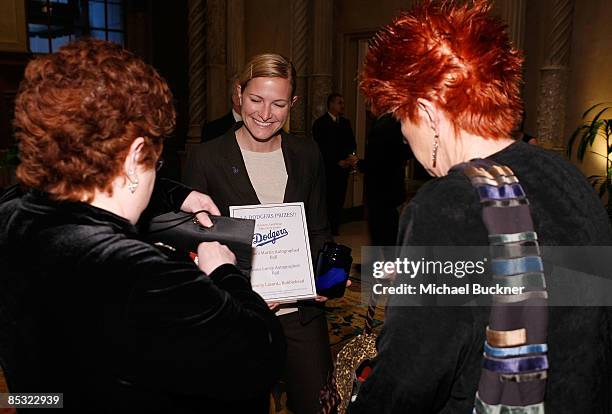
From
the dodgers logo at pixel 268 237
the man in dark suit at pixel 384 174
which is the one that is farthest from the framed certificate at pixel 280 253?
the man in dark suit at pixel 384 174

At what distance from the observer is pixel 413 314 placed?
3.52ft

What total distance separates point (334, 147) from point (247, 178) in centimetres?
507

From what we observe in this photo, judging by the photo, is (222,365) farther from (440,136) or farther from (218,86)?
(218,86)

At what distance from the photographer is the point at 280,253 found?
79.7 inches

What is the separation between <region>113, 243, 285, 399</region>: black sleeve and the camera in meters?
1.00

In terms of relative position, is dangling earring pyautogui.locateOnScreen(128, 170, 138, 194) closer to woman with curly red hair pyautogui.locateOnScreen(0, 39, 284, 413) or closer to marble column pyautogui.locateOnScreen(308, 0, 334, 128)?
woman with curly red hair pyautogui.locateOnScreen(0, 39, 284, 413)

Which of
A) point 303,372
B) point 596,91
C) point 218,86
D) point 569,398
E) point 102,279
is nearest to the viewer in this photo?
Answer: point 102,279

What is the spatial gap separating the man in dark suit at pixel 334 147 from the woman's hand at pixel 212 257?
5760 millimetres

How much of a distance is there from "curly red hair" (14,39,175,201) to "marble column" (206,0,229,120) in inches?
347

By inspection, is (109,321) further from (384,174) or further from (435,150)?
(384,174)

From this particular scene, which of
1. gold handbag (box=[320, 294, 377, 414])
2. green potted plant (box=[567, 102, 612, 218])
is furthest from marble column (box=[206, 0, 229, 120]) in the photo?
gold handbag (box=[320, 294, 377, 414])

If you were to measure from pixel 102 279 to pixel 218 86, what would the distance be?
9104 mm

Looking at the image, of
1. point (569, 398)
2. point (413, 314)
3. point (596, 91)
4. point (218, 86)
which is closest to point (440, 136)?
point (413, 314)

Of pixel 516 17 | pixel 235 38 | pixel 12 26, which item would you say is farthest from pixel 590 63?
pixel 12 26
